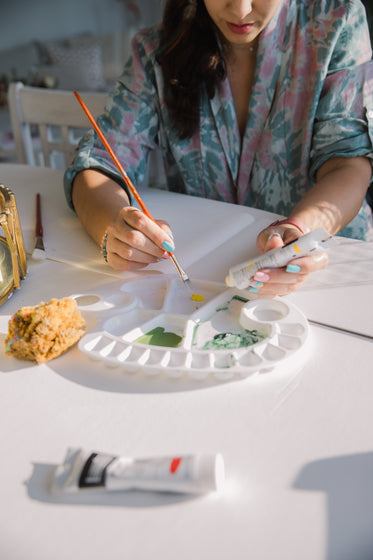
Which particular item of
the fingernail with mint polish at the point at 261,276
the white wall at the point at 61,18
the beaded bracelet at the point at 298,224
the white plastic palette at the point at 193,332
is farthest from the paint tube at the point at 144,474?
the white wall at the point at 61,18

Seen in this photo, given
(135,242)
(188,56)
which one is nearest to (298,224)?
(135,242)

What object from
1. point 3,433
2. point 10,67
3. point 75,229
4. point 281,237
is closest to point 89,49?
point 10,67

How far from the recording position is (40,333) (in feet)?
1.62

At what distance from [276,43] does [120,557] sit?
970 millimetres

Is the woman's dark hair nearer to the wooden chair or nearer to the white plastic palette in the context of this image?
the wooden chair

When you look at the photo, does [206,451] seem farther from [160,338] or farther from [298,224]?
[298,224]

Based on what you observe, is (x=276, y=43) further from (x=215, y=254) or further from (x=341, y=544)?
(x=341, y=544)

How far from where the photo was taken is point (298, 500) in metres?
0.34

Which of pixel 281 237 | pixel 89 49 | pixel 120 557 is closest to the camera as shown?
pixel 120 557

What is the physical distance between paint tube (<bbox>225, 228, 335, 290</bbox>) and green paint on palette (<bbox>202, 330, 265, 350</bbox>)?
0.28 feet

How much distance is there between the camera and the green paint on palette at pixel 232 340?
504 millimetres

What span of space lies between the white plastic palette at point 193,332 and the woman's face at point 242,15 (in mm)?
523

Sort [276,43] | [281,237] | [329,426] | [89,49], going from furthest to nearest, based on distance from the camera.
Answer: [89,49] < [276,43] < [281,237] < [329,426]

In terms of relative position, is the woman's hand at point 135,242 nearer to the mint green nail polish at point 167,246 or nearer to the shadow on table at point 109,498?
the mint green nail polish at point 167,246
